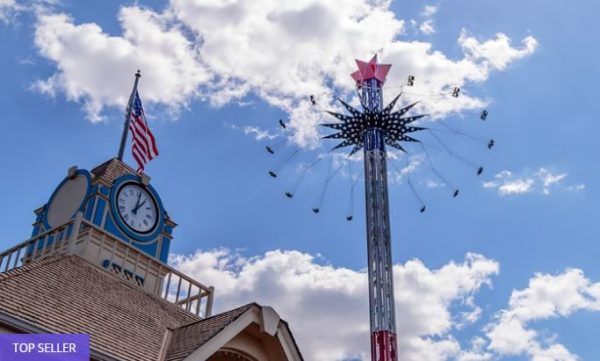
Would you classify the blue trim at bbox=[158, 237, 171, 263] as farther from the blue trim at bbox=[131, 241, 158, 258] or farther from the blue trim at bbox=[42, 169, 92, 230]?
the blue trim at bbox=[42, 169, 92, 230]

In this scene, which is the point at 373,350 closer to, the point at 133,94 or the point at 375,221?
the point at 375,221

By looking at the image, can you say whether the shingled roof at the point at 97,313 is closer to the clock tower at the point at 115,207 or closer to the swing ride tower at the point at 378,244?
the clock tower at the point at 115,207

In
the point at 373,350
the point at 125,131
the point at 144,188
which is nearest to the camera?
the point at 144,188

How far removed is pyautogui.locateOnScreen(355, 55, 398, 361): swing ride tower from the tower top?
6.15 feet

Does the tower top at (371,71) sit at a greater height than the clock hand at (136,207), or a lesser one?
greater

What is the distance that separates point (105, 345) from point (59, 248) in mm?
6836

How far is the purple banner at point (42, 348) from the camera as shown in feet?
37.4

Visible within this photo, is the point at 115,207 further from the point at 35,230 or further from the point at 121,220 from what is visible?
the point at 35,230

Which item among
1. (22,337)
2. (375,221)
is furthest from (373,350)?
(22,337)

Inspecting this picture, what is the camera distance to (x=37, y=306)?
13117mm

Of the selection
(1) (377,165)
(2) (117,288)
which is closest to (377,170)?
(1) (377,165)

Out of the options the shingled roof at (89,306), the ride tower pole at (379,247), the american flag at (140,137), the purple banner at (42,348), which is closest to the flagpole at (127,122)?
the american flag at (140,137)

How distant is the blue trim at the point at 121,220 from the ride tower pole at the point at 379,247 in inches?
696

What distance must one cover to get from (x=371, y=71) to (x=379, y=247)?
1318 centimetres
